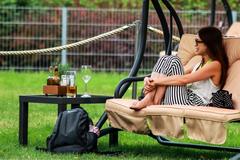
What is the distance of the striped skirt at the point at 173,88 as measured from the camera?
26.0 ft

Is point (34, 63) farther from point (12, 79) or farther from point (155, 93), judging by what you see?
point (155, 93)

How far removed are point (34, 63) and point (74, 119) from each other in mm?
12145

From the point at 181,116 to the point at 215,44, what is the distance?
91 cm

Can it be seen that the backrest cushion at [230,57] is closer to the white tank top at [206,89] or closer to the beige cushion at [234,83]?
the beige cushion at [234,83]

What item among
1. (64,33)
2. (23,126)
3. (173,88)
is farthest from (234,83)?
(64,33)

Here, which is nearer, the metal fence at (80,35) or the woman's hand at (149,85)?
the woman's hand at (149,85)

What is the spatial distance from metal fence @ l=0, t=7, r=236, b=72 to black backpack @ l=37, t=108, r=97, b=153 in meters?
11.4

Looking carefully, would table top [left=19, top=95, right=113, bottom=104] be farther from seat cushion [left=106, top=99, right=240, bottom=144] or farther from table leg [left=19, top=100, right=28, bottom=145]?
seat cushion [left=106, top=99, right=240, bottom=144]

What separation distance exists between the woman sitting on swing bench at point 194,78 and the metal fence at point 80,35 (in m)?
11.3

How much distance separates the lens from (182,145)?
8.38m

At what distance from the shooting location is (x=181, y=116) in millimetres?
7414

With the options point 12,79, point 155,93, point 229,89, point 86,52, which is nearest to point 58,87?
point 155,93

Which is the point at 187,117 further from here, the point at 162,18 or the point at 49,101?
the point at 162,18

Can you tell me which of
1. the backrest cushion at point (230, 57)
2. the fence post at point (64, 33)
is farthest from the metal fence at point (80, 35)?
the backrest cushion at point (230, 57)
